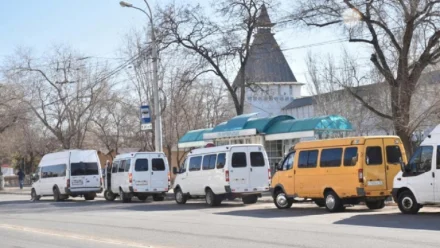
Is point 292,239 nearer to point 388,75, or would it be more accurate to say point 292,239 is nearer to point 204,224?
point 204,224

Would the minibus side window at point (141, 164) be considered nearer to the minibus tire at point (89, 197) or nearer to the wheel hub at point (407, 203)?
the minibus tire at point (89, 197)

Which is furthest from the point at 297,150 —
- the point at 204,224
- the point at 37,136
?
the point at 37,136

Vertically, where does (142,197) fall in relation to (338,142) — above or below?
below

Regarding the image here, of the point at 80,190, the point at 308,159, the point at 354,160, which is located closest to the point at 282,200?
the point at 308,159

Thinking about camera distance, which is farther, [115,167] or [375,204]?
[115,167]

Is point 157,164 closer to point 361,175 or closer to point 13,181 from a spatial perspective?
point 361,175

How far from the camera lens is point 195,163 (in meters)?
25.6

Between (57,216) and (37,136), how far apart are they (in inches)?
1488

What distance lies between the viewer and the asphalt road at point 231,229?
41.4ft

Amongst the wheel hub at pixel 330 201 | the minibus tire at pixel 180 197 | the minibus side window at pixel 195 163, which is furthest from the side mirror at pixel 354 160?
the minibus tire at pixel 180 197

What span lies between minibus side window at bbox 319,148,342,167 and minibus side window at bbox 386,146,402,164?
59.3 inches

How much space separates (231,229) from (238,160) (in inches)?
333

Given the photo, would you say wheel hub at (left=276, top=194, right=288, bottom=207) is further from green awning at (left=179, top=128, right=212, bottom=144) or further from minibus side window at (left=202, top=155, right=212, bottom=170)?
green awning at (left=179, top=128, right=212, bottom=144)

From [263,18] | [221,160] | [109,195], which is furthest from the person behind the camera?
[263,18]
